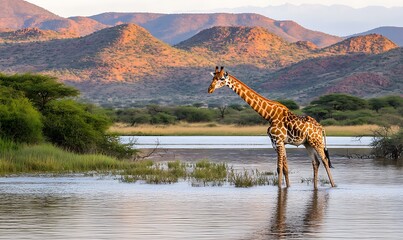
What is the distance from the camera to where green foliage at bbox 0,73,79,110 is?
32.2 meters

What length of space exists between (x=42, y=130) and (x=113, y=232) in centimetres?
1716

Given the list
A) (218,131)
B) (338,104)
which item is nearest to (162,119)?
(218,131)

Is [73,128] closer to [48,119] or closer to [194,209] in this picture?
[48,119]

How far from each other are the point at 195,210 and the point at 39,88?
16189 millimetres

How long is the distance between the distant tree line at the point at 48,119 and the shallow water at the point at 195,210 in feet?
14.9

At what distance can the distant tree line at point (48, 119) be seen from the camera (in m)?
29.0

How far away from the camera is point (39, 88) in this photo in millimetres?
32031

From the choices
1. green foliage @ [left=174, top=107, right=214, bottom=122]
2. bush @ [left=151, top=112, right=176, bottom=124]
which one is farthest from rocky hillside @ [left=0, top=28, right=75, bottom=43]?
bush @ [left=151, top=112, right=176, bottom=124]

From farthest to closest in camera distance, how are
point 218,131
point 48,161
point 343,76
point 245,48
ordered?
point 245,48 → point 343,76 → point 218,131 → point 48,161

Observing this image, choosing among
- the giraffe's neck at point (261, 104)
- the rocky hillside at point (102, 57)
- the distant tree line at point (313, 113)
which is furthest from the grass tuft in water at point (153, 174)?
the rocky hillside at point (102, 57)

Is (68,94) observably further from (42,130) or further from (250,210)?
(250,210)

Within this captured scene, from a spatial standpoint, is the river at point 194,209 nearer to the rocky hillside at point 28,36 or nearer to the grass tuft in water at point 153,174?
the grass tuft in water at point 153,174

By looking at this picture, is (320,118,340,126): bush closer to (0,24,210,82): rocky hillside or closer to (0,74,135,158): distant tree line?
(0,74,135,158): distant tree line

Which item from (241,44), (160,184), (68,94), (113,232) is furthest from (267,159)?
(241,44)
